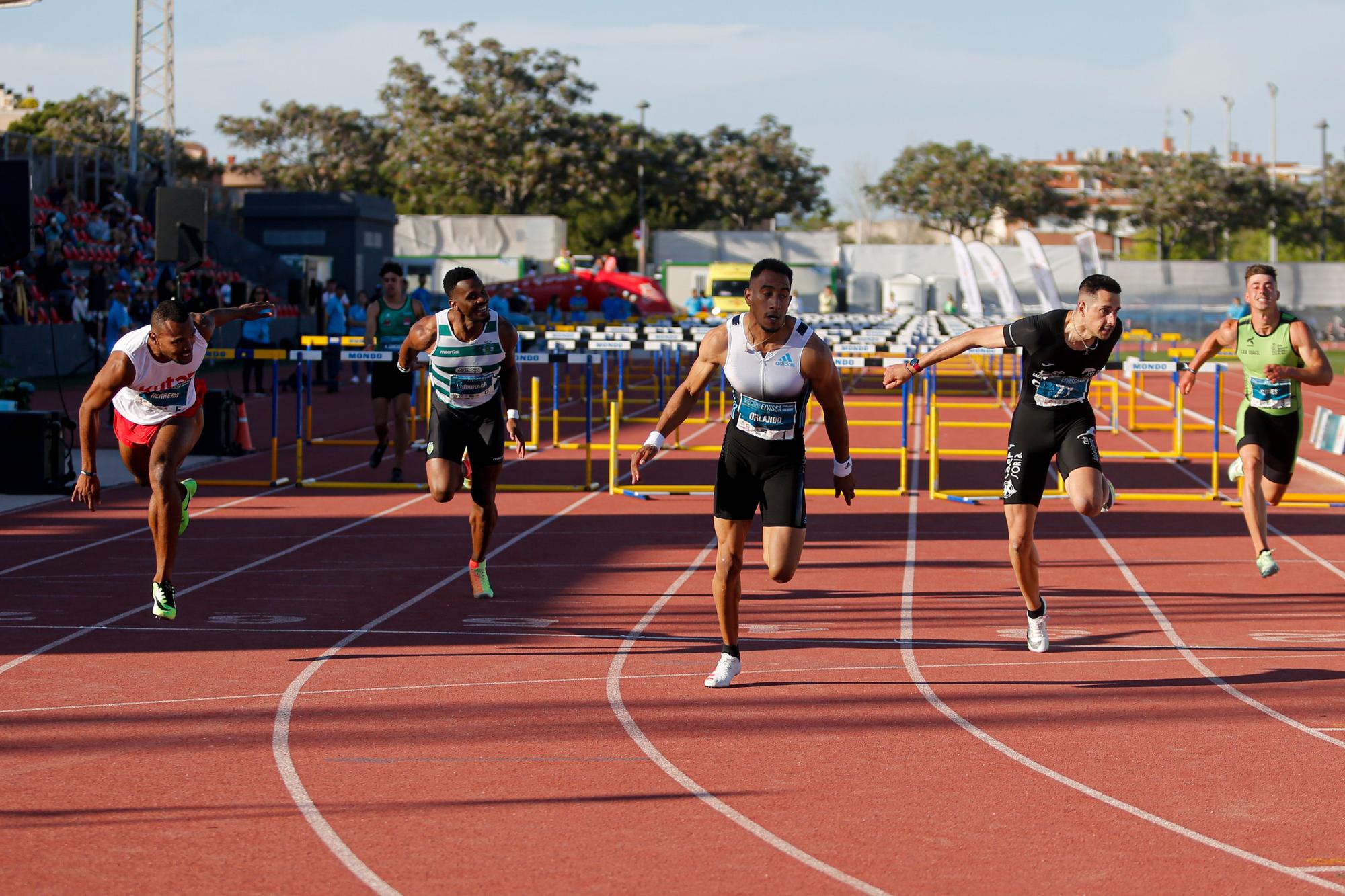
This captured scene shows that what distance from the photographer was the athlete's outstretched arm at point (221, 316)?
911 centimetres

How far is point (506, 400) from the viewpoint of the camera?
9.31 meters

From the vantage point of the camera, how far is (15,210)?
1439 centimetres

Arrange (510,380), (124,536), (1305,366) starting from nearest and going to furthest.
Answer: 1. (510,380)
2. (1305,366)
3. (124,536)

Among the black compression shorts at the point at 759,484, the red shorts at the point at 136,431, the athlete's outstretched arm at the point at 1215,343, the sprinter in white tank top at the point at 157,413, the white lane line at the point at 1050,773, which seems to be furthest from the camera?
the athlete's outstretched arm at the point at 1215,343

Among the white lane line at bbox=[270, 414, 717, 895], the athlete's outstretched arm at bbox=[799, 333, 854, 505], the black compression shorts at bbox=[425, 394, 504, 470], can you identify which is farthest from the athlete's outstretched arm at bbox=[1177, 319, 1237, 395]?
the white lane line at bbox=[270, 414, 717, 895]

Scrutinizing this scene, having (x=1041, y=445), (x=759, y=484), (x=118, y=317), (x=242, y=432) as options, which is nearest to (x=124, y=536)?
(x=242, y=432)

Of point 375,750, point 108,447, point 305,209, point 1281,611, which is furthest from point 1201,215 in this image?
point 375,750

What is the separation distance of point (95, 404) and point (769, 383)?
11.4 feet

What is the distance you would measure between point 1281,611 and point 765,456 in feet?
12.9

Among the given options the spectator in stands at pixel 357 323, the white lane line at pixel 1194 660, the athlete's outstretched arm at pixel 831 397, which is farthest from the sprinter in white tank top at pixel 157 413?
the spectator in stands at pixel 357 323

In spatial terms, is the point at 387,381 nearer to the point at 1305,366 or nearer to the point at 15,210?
the point at 15,210

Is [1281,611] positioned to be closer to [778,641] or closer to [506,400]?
[778,641]

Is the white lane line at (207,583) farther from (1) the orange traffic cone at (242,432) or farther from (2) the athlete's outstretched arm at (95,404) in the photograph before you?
(1) the orange traffic cone at (242,432)

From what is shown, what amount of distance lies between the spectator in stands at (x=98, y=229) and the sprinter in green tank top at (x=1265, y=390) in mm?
28892
